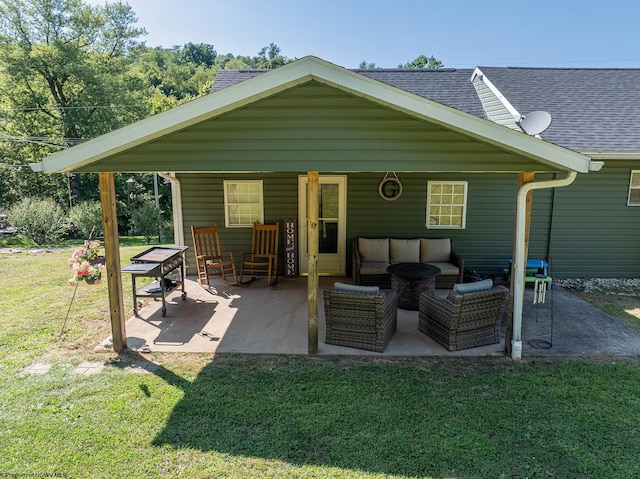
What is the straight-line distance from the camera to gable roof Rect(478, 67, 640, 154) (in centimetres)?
705

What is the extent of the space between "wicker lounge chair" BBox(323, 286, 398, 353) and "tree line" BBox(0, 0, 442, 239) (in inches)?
718

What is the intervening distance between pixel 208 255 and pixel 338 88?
15.3 ft

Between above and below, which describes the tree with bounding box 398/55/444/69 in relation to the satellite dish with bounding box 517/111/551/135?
above

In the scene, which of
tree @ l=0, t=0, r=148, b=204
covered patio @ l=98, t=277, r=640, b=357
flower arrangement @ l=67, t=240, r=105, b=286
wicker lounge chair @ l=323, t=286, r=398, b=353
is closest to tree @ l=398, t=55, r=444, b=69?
tree @ l=0, t=0, r=148, b=204

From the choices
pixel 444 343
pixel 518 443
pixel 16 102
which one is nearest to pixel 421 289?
pixel 444 343

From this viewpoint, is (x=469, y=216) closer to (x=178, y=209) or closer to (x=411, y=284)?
(x=411, y=284)

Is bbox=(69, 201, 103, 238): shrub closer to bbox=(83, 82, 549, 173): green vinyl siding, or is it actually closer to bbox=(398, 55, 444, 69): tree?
bbox=(83, 82, 549, 173): green vinyl siding

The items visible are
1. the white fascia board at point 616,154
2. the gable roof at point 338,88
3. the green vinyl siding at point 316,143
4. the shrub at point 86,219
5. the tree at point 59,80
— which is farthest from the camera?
the tree at point 59,80

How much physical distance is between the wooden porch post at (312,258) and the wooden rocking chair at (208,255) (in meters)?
3.15

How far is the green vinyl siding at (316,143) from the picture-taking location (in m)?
3.78

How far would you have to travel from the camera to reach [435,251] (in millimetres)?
7246

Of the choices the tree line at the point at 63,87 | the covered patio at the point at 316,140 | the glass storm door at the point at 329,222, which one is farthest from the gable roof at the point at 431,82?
the tree line at the point at 63,87

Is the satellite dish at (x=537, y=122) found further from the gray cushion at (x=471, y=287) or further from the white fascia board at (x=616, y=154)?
the white fascia board at (x=616, y=154)

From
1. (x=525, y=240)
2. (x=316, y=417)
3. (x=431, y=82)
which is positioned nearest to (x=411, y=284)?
(x=525, y=240)
